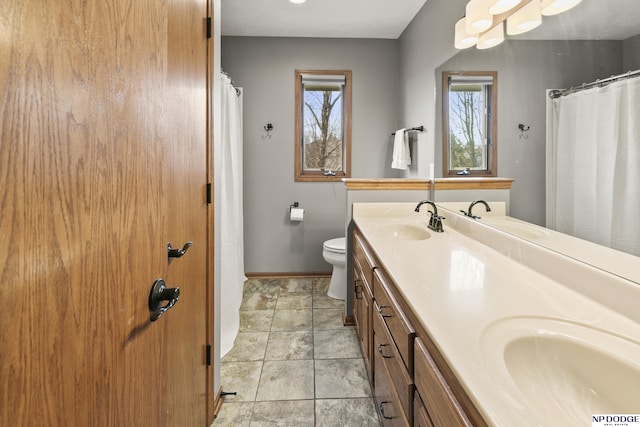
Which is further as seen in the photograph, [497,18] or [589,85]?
[497,18]

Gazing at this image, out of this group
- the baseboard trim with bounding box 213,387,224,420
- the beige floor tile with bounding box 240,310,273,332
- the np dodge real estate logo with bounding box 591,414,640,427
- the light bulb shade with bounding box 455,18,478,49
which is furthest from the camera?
the beige floor tile with bounding box 240,310,273,332

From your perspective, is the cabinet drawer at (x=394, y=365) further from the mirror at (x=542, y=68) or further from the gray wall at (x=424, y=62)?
the gray wall at (x=424, y=62)

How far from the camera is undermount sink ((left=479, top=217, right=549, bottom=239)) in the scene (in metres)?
1.25

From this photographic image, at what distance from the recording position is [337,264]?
Result: 9.23ft

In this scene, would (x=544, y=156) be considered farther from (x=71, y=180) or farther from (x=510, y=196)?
(x=71, y=180)

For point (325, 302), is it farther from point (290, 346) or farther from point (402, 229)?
point (402, 229)

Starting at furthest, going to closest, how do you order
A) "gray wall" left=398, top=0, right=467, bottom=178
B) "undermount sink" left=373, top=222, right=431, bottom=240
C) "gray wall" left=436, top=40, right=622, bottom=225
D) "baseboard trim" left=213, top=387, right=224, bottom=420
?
"gray wall" left=398, top=0, right=467, bottom=178
"undermount sink" left=373, top=222, right=431, bottom=240
"baseboard trim" left=213, top=387, right=224, bottom=420
"gray wall" left=436, top=40, right=622, bottom=225

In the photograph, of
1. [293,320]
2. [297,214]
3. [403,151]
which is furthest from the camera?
[297,214]

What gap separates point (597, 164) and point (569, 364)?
2.02 ft

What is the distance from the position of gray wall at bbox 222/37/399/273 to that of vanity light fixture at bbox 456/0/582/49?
56.5 inches

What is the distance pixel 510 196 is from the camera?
1496mm

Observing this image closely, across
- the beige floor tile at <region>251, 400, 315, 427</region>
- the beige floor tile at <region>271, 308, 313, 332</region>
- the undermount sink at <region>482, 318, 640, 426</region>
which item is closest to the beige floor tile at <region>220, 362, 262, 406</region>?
the beige floor tile at <region>251, 400, 315, 427</region>

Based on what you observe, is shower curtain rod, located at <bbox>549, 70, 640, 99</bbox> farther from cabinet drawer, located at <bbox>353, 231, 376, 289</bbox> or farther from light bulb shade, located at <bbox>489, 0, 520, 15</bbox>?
cabinet drawer, located at <bbox>353, 231, 376, 289</bbox>

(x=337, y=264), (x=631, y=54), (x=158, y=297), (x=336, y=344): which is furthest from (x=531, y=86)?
(x=337, y=264)
